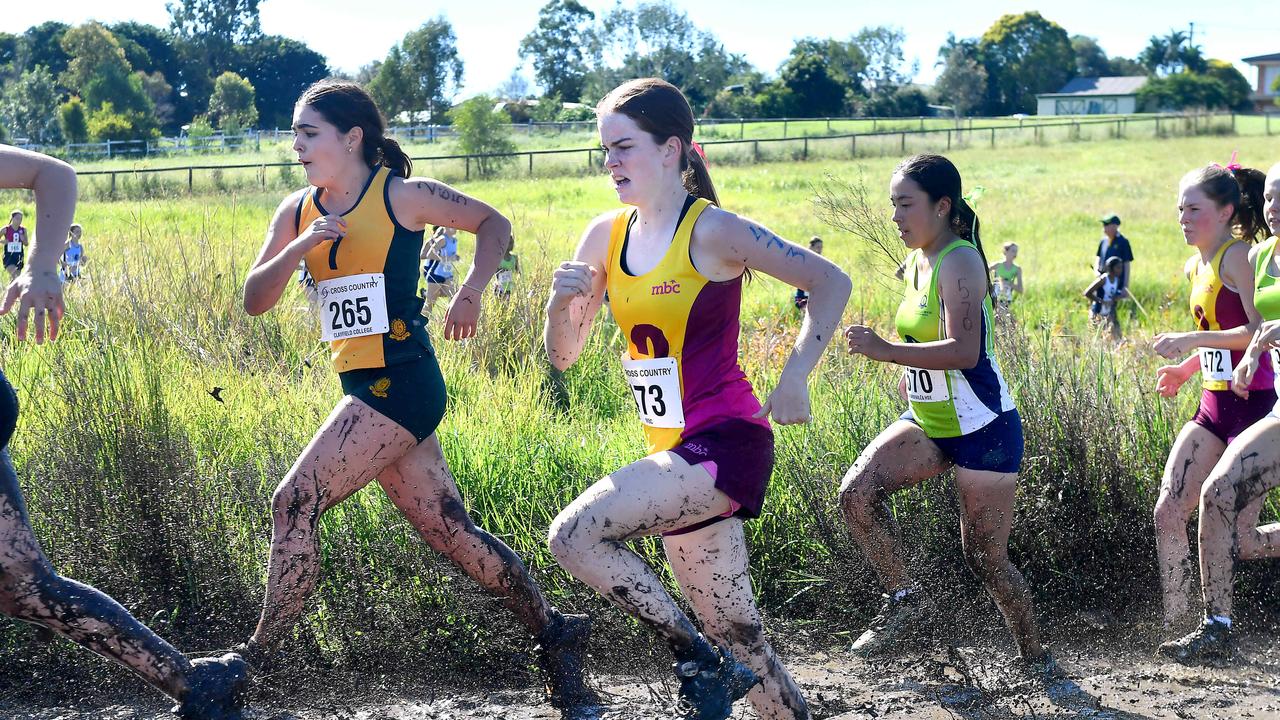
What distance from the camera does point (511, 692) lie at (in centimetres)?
414

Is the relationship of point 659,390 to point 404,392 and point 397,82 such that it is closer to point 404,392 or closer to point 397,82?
point 404,392

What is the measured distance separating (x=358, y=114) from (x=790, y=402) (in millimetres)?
1733

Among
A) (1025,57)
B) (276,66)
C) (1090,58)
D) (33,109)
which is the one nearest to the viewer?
(33,109)

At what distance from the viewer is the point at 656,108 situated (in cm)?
308

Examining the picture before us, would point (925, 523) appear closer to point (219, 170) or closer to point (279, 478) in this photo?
point (279, 478)

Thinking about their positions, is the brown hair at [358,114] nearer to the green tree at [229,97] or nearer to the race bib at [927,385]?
the race bib at [927,385]

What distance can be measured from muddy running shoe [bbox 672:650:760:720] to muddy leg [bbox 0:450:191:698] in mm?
1342

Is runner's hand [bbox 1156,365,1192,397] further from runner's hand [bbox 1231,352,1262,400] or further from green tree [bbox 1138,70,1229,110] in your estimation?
green tree [bbox 1138,70,1229,110]

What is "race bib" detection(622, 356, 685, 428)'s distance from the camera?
3.04m

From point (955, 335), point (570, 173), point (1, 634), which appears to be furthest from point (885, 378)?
point (570, 173)

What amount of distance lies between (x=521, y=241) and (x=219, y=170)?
15.6 metres

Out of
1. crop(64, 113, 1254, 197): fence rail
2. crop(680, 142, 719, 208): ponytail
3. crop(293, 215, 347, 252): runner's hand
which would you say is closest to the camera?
crop(680, 142, 719, 208): ponytail

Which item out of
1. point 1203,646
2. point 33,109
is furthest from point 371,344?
point 33,109

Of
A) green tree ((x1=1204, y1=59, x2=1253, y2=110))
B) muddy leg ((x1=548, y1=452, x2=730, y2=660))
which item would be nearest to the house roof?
green tree ((x1=1204, y1=59, x2=1253, y2=110))
